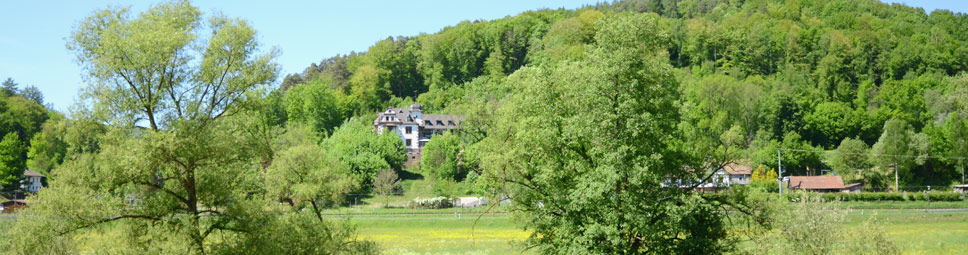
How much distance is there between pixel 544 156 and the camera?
89.5 feet

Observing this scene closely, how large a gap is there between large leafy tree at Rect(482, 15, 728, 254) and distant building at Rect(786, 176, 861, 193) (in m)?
68.8

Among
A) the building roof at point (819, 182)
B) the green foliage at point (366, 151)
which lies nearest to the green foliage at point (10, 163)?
the green foliage at point (366, 151)

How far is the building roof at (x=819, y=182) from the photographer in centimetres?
9062

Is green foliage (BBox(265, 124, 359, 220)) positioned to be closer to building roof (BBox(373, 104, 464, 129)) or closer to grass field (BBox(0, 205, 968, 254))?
grass field (BBox(0, 205, 968, 254))

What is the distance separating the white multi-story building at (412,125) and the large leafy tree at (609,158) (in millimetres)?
107962

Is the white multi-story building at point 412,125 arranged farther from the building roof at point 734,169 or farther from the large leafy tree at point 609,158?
the large leafy tree at point 609,158

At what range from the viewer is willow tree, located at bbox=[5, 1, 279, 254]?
18312 millimetres

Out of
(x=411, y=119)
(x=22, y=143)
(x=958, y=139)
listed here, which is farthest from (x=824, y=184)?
(x=22, y=143)

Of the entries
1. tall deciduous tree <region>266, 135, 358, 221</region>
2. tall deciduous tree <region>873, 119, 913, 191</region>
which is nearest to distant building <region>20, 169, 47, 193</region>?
tall deciduous tree <region>266, 135, 358, 221</region>

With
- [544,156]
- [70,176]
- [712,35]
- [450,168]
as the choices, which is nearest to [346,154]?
[450,168]

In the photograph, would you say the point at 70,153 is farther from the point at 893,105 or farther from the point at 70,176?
the point at 893,105

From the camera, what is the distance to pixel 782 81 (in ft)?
486

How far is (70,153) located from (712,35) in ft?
547

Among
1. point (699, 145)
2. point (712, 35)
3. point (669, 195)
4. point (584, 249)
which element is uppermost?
point (712, 35)
